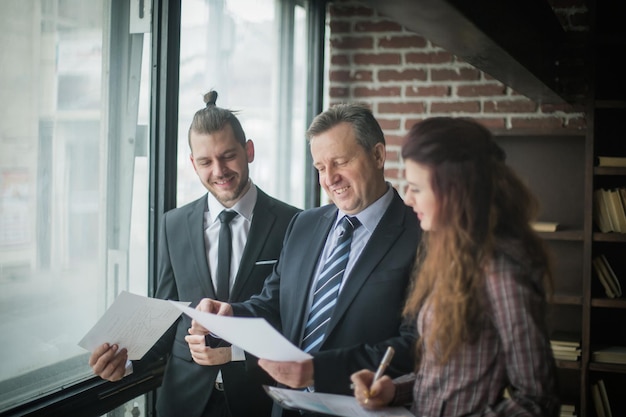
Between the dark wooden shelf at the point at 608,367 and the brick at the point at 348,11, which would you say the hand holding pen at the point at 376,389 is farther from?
the brick at the point at 348,11

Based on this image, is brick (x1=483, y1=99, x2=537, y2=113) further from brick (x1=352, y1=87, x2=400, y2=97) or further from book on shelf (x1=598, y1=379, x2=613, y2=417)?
book on shelf (x1=598, y1=379, x2=613, y2=417)

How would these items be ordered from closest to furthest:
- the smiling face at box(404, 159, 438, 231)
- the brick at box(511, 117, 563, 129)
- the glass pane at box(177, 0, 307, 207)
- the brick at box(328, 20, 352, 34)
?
the smiling face at box(404, 159, 438, 231) < the glass pane at box(177, 0, 307, 207) < the brick at box(511, 117, 563, 129) < the brick at box(328, 20, 352, 34)

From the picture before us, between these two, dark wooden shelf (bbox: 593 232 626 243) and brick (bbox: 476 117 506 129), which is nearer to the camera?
dark wooden shelf (bbox: 593 232 626 243)

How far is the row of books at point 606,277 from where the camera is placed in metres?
3.21

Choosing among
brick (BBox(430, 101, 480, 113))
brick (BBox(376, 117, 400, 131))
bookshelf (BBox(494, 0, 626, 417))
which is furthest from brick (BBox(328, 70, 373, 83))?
bookshelf (BBox(494, 0, 626, 417))

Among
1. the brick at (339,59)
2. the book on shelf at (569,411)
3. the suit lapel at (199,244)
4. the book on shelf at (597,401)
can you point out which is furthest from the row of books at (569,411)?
the brick at (339,59)

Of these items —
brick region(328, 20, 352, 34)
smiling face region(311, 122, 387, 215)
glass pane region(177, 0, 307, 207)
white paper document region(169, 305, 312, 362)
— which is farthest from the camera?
brick region(328, 20, 352, 34)

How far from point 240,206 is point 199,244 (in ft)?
0.61

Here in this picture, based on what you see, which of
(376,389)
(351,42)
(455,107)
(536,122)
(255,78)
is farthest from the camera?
(351,42)

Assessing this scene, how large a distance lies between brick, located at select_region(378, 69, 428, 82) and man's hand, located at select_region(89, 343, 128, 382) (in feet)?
7.63

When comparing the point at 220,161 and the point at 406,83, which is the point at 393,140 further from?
the point at 220,161

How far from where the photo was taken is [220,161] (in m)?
2.18

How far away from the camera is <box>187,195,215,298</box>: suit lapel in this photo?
2.18 metres

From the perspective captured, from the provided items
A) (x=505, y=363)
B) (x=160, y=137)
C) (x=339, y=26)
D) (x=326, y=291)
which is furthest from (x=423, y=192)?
(x=339, y=26)
